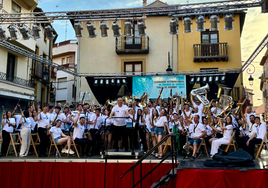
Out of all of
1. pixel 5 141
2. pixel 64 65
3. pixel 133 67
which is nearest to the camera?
pixel 5 141

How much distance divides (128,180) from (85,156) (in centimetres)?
173

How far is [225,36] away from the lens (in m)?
18.0

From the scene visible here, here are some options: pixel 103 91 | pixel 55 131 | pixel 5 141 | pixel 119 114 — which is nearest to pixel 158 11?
pixel 119 114

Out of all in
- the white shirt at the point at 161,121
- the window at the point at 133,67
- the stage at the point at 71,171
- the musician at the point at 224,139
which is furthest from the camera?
the window at the point at 133,67

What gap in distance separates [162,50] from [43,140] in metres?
11.8

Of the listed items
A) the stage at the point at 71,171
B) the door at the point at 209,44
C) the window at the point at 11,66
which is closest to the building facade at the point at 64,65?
the window at the point at 11,66

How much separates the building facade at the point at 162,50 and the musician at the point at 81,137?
364 inches

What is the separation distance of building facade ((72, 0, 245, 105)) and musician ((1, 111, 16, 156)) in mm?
8860

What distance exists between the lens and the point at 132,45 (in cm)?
1864

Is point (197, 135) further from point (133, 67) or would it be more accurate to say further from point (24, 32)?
point (133, 67)

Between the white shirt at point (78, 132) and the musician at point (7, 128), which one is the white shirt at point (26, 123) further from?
the white shirt at point (78, 132)

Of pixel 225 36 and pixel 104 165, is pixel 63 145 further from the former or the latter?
pixel 225 36

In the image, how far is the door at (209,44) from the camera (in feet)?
58.4

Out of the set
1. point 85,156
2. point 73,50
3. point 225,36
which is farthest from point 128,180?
point 73,50
